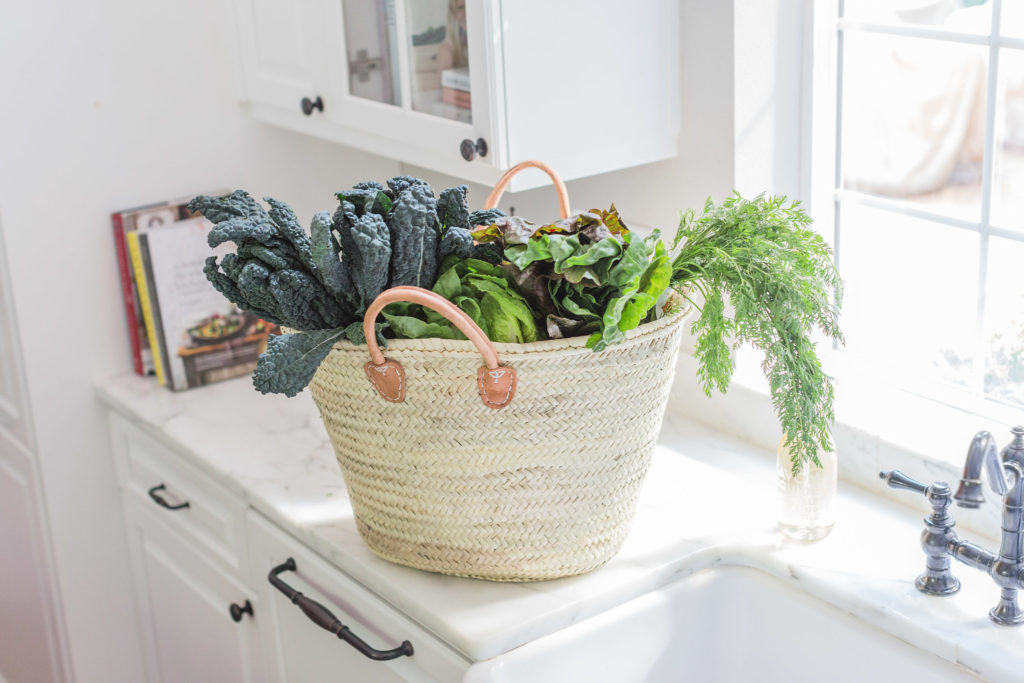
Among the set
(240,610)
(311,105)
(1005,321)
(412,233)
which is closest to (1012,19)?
(1005,321)

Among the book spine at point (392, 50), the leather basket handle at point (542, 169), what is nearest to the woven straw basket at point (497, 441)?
the leather basket handle at point (542, 169)

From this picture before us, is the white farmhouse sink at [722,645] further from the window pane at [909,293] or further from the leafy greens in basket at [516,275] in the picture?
the window pane at [909,293]

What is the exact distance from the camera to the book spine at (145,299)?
1.87 metres

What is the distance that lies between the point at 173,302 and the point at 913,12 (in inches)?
50.3

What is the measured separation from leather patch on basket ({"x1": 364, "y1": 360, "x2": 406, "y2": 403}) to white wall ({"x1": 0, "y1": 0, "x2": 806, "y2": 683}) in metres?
0.67

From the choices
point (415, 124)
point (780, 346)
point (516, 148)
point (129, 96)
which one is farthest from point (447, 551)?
point (129, 96)

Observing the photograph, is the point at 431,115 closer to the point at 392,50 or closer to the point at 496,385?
the point at 392,50

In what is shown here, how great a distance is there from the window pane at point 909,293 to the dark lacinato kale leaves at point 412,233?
74 centimetres

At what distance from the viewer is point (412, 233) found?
108 cm

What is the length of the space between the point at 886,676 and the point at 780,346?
37cm

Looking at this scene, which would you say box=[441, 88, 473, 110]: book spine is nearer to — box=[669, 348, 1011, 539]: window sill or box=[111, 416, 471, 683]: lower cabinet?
box=[669, 348, 1011, 539]: window sill

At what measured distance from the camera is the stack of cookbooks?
1882 mm

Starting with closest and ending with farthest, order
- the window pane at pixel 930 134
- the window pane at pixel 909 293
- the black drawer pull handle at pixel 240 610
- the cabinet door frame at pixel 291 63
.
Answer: the window pane at pixel 909 293, the black drawer pull handle at pixel 240 610, the cabinet door frame at pixel 291 63, the window pane at pixel 930 134

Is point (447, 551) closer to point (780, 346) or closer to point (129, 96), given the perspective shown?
point (780, 346)
